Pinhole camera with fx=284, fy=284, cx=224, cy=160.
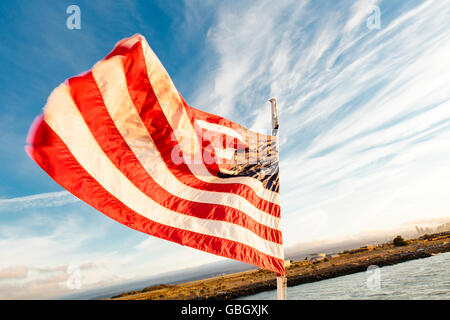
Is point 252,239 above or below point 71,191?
below

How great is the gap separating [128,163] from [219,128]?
231 centimetres

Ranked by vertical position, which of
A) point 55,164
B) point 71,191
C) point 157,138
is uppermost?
point 157,138

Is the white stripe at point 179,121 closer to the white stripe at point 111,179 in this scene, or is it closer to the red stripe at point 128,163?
the red stripe at point 128,163

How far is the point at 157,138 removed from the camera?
567 cm

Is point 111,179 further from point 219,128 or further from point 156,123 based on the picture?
point 219,128

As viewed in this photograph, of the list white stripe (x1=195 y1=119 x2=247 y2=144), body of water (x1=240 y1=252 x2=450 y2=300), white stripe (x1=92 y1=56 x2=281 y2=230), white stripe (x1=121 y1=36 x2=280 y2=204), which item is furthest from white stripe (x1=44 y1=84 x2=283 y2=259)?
body of water (x1=240 y1=252 x2=450 y2=300)

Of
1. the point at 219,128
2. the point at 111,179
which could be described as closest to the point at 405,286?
the point at 219,128

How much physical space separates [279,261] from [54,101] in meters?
5.02

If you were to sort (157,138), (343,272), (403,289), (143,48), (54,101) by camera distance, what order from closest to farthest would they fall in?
→ (54,101) → (143,48) → (157,138) → (403,289) → (343,272)

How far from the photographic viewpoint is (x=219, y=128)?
6691 millimetres

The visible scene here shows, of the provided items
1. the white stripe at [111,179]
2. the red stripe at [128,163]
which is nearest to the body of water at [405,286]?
the red stripe at [128,163]

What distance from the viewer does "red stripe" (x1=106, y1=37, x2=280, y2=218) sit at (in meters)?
5.07
